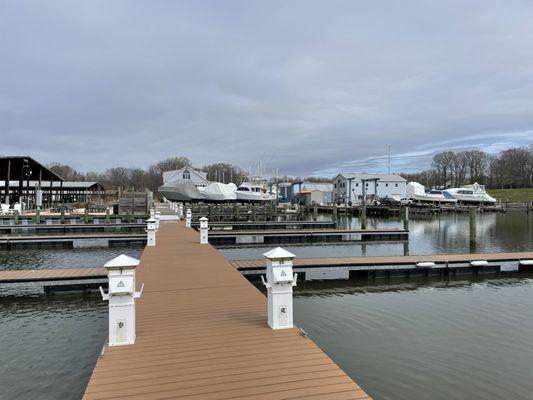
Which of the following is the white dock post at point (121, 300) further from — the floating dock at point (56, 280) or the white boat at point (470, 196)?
the white boat at point (470, 196)

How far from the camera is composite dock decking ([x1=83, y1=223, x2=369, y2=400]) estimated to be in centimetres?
393

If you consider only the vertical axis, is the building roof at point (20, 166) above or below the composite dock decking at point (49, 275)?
above

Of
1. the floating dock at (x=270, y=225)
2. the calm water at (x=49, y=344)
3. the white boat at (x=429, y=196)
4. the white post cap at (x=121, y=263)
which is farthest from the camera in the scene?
the white boat at (x=429, y=196)

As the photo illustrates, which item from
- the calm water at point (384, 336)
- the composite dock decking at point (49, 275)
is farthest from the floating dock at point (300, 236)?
the composite dock decking at point (49, 275)

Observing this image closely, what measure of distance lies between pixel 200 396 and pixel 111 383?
95 cm

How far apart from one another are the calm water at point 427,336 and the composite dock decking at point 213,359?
140 centimetres

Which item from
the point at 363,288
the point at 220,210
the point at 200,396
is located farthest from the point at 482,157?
the point at 200,396

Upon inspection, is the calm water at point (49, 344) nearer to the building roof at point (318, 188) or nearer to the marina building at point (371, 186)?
the marina building at point (371, 186)

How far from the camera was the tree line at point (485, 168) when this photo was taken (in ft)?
324

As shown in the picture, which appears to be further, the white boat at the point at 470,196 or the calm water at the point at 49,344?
the white boat at the point at 470,196

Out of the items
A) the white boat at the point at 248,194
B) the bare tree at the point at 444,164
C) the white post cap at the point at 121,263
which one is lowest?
the white post cap at the point at 121,263

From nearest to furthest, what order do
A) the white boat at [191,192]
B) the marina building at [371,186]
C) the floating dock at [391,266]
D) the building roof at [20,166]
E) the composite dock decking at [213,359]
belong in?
1. the composite dock decking at [213,359]
2. the floating dock at [391,266]
3. the building roof at [20,166]
4. the white boat at [191,192]
5. the marina building at [371,186]

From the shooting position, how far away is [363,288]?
1190 centimetres

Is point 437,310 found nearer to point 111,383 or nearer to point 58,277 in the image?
point 111,383
